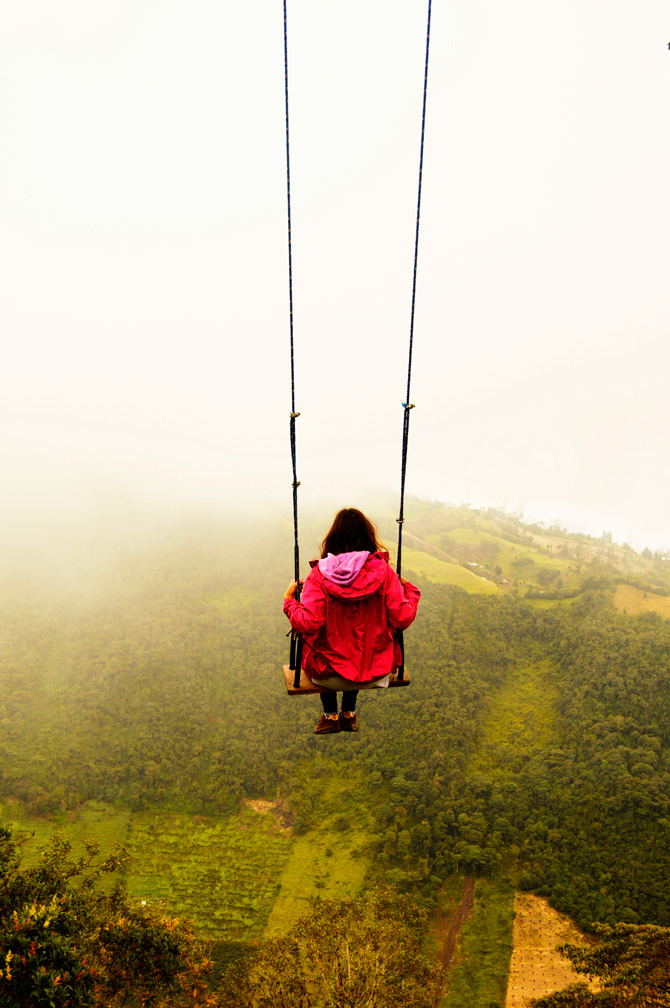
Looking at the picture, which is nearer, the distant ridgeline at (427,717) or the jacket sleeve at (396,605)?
the jacket sleeve at (396,605)

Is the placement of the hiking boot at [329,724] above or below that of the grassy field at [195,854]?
above

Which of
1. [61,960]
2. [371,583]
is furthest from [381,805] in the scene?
[371,583]

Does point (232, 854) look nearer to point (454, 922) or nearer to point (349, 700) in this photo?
point (454, 922)

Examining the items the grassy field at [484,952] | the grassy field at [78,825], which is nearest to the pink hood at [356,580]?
the grassy field at [484,952]

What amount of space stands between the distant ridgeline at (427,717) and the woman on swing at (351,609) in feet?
144

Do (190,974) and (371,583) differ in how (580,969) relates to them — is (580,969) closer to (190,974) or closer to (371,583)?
(190,974)

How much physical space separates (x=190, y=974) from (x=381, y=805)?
34.8 metres

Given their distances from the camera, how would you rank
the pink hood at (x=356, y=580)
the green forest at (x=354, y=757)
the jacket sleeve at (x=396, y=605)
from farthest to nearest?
the green forest at (x=354, y=757)
the jacket sleeve at (x=396, y=605)
the pink hood at (x=356, y=580)

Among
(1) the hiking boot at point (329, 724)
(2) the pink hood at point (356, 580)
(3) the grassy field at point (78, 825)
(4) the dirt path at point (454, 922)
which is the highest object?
(2) the pink hood at point (356, 580)

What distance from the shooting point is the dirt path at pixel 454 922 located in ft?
106

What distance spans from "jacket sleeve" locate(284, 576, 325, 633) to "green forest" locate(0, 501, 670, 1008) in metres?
15.6

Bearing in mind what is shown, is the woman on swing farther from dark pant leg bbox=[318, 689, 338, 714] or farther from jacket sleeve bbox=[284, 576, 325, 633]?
dark pant leg bbox=[318, 689, 338, 714]

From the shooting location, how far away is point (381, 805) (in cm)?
4425

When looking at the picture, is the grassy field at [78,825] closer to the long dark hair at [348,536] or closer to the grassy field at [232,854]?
the grassy field at [232,854]
